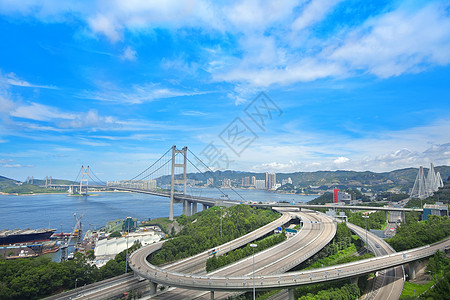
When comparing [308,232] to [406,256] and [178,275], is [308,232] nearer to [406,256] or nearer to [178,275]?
[406,256]

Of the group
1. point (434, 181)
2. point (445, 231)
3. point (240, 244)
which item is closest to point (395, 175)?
point (434, 181)

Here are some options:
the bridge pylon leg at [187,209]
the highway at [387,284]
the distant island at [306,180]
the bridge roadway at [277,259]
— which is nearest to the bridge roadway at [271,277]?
the bridge roadway at [277,259]

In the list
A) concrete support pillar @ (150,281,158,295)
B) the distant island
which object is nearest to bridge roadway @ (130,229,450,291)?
concrete support pillar @ (150,281,158,295)

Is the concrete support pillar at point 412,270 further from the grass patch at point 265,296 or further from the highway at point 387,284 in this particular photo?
the grass patch at point 265,296

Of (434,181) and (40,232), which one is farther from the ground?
(434,181)

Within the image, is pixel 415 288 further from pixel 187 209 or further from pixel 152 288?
pixel 187 209

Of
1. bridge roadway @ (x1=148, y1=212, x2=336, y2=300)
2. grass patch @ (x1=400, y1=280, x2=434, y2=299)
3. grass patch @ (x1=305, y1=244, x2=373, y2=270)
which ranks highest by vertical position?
bridge roadway @ (x1=148, y1=212, x2=336, y2=300)

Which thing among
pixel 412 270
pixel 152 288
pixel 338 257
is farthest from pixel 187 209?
pixel 412 270

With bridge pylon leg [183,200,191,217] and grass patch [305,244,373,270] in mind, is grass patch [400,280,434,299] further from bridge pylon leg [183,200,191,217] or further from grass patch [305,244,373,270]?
bridge pylon leg [183,200,191,217]
